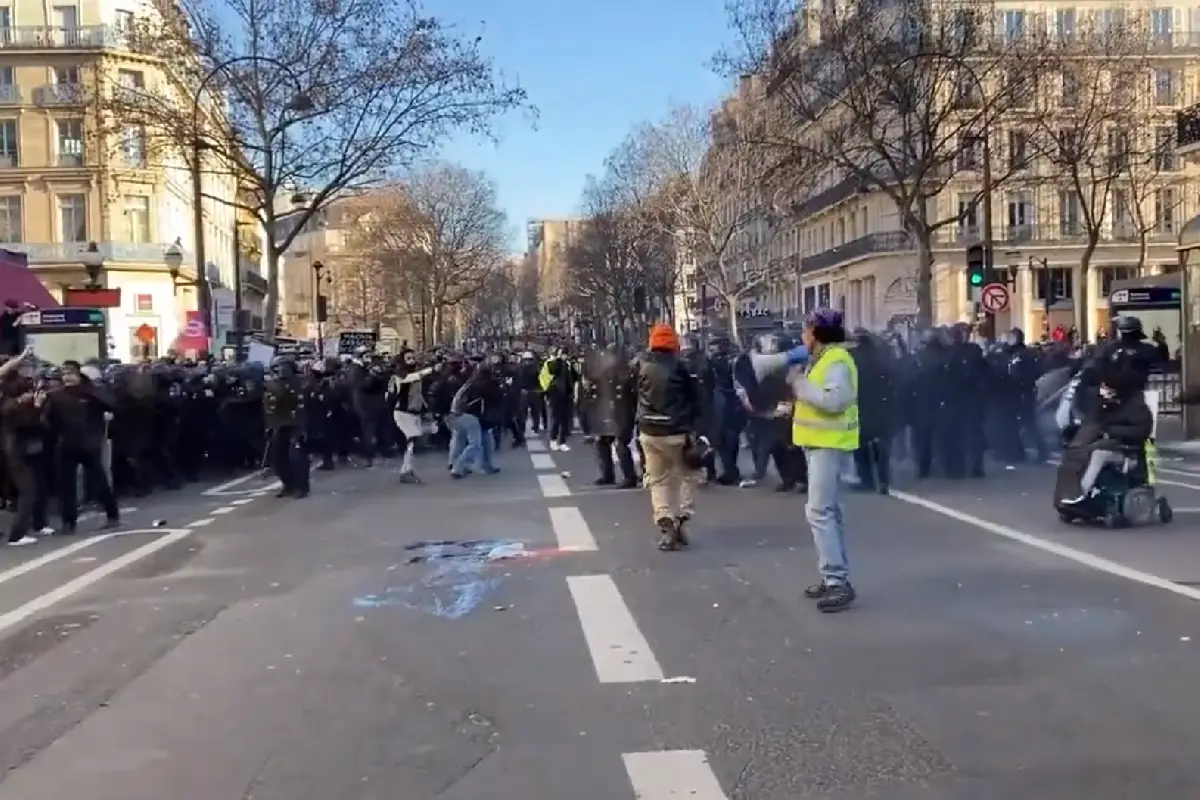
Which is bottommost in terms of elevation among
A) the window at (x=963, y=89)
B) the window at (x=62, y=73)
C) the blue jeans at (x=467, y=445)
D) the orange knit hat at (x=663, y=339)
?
the blue jeans at (x=467, y=445)

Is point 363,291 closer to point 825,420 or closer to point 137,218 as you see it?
point 137,218

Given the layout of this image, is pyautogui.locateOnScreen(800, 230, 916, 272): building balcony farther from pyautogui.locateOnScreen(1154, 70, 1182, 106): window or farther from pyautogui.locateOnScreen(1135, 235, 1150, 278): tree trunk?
pyautogui.locateOnScreen(1154, 70, 1182, 106): window

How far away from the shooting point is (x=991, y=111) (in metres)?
36.9

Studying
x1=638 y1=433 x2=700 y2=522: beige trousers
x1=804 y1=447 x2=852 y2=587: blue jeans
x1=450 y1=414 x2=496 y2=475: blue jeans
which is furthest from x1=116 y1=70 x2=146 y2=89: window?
x1=804 y1=447 x2=852 y2=587: blue jeans

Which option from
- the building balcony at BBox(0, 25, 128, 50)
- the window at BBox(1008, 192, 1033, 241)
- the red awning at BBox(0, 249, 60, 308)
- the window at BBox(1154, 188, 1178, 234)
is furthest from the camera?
the window at BBox(1008, 192, 1033, 241)

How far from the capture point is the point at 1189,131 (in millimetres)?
36188

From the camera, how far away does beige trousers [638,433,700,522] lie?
12180 millimetres

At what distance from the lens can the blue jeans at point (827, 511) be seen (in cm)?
941

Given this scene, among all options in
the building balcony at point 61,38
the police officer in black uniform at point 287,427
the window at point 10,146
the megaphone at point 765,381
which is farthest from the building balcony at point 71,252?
the megaphone at point 765,381

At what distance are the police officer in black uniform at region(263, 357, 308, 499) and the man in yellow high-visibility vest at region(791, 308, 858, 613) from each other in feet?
32.4

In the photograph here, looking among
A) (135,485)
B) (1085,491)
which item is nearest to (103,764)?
(1085,491)

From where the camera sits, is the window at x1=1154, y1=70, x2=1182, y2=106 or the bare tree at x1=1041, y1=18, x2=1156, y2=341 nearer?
the bare tree at x1=1041, y1=18, x2=1156, y2=341

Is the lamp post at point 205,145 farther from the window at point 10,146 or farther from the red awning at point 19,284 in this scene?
the window at point 10,146

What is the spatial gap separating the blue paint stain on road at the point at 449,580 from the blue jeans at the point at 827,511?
2.28 meters
